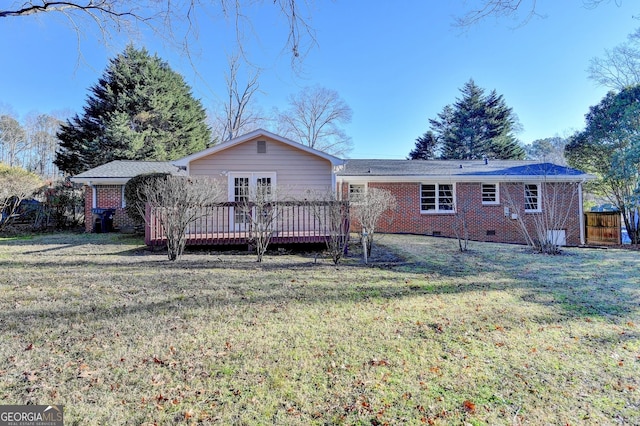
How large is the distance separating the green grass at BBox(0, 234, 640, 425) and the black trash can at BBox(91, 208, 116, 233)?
863 centimetres

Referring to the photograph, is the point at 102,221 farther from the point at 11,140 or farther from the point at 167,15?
the point at 11,140

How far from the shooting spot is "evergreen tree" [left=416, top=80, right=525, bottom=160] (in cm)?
3016

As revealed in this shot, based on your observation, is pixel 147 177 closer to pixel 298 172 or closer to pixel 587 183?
pixel 298 172

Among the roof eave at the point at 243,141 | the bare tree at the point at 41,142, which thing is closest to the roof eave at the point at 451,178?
the roof eave at the point at 243,141

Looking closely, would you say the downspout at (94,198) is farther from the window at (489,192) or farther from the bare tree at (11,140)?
the bare tree at (11,140)

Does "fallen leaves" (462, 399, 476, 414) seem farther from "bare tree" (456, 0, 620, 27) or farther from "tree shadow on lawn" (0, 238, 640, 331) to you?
"bare tree" (456, 0, 620, 27)

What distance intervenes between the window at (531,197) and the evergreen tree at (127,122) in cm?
2272

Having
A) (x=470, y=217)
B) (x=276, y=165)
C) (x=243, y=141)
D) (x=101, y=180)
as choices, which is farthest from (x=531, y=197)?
(x=101, y=180)

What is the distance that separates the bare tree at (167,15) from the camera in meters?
3.45

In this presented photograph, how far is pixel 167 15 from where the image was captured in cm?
364

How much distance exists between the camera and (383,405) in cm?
231

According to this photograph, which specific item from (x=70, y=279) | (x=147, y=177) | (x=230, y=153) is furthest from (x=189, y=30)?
(x=147, y=177)

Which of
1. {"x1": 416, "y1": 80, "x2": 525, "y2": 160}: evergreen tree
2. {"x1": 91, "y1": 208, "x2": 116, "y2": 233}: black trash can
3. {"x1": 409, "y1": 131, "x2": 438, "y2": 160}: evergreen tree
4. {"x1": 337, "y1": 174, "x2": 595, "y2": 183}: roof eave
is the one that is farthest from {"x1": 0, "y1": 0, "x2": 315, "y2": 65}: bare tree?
{"x1": 416, "y1": 80, "x2": 525, "y2": 160}: evergreen tree

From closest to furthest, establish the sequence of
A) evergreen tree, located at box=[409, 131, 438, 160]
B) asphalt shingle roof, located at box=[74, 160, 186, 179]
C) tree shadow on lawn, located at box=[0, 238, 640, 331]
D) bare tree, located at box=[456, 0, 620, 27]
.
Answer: bare tree, located at box=[456, 0, 620, 27]
tree shadow on lawn, located at box=[0, 238, 640, 331]
asphalt shingle roof, located at box=[74, 160, 186, 179]
evergreen tree, located at box=[409, 131, 438, 160]
